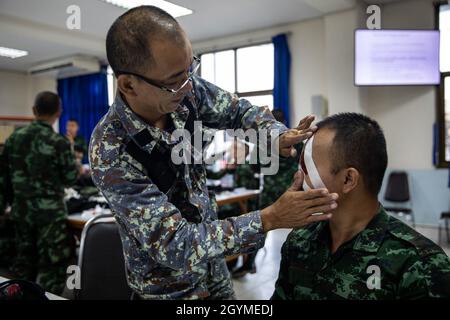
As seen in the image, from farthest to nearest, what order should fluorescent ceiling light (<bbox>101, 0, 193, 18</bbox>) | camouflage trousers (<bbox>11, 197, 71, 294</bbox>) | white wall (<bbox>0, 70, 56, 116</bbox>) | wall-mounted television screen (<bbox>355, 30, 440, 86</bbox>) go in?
white wall (<bbox>0, 70, 56, 116</bbox>) < fluorescent ceiling light (<bbox>101, 0, 193, 18</bbox>) < wall-mounted television screen (<bbox>355, 30, 440, 86</bbox>) < camouflage trousers (<bbox>11, 197, 71, 294</bbox>)

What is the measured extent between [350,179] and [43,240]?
2547 millimetres

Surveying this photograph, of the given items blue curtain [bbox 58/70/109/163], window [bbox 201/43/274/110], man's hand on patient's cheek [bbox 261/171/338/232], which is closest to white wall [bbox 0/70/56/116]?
blue curtain [bbox 58/70/109/163]

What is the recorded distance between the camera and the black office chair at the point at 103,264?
1.48 m

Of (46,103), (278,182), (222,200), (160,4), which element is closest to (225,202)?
(222,200)

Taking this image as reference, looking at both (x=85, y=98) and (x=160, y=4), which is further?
(x=85, y=98)

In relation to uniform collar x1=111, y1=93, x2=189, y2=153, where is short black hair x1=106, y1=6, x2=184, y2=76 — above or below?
above

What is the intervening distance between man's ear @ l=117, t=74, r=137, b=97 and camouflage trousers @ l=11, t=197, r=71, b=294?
2.12 m

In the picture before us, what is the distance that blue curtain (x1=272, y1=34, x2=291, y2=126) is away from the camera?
590 cm

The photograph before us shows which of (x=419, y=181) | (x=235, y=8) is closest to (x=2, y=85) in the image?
(x=235, y=8)

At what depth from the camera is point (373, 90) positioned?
17.6 feet

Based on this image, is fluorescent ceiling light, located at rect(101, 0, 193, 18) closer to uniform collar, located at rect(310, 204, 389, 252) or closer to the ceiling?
the ceiling

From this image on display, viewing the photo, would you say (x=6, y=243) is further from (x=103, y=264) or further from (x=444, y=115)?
(x=444, y=115)

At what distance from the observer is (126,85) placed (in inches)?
39.1

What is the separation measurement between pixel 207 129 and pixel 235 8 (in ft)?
14.7
